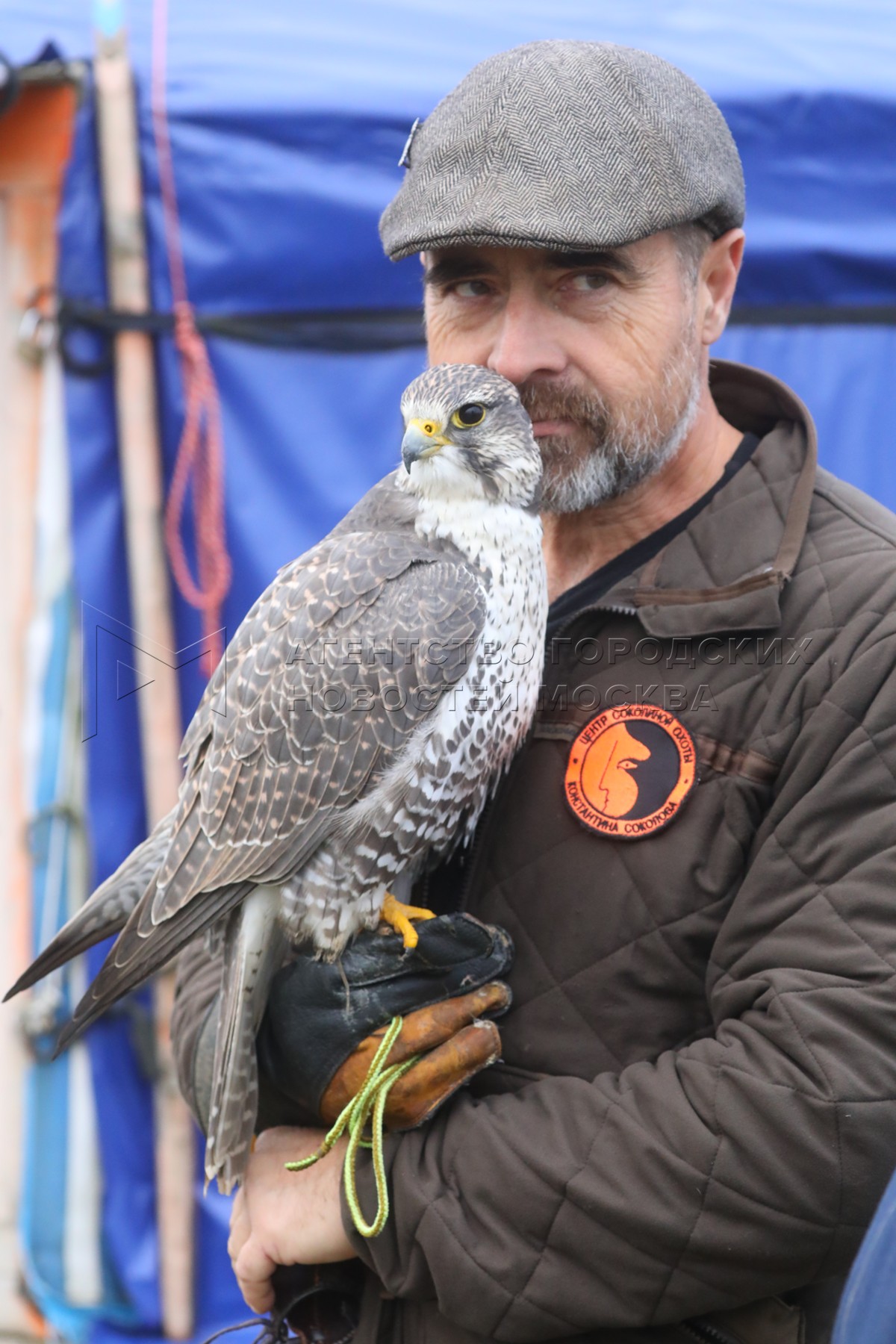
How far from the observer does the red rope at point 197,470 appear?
332cm

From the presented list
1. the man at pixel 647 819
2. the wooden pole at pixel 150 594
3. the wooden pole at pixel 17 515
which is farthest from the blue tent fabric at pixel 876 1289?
the wooden pole at pixel 17 515

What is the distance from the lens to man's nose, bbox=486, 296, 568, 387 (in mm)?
1847

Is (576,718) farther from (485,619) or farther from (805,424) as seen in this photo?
(805,424)

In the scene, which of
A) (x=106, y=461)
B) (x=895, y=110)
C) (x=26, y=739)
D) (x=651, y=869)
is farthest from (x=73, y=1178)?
(x=895, y=110)

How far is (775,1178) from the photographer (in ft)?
4.47

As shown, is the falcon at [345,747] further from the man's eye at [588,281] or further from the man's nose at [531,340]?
the man's eye at [588,281]

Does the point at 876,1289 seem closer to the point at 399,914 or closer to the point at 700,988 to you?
the point at 700,988

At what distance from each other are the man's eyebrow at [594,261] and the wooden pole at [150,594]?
1.78 m

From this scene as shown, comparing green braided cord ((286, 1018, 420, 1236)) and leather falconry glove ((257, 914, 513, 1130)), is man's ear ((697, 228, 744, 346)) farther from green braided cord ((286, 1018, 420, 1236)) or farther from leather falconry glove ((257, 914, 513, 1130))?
green braided cord ((286, 1018, 420, 1236))

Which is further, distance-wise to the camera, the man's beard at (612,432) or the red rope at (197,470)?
the red rope at (197,470)

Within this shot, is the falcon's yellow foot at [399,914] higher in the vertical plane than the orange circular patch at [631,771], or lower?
lower

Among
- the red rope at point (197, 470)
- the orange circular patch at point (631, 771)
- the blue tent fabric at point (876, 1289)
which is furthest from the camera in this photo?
the red rope at point (197, 470)

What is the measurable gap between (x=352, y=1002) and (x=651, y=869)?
46cm

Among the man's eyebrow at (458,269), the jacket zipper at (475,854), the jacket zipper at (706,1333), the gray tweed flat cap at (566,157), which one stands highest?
the gray tweed flat cap at (566,157)
